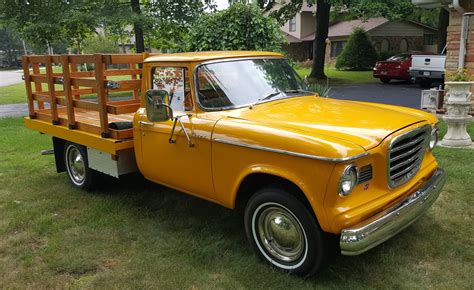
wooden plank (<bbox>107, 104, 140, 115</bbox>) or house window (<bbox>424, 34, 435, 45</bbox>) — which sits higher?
house window (<bbox>424, 34, 435, 45</bbox>)

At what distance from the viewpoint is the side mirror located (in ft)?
13.2

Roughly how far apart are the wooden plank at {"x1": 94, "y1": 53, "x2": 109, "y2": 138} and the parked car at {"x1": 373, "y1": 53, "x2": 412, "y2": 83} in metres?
18.5

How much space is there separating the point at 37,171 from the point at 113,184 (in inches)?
65.3

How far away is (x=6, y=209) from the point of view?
5.43m

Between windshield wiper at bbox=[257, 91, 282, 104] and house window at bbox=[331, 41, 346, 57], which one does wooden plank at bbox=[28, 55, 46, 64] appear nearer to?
windshield wiper at bbox=[257, 91, 282, 104]

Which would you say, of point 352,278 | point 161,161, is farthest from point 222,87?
point 352,278

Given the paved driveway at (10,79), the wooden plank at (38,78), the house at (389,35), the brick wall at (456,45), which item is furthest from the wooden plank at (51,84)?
the house at (389,35)

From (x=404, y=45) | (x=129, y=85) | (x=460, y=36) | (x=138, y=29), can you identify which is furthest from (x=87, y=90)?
(x=404, y=45)

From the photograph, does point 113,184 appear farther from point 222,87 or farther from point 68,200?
point 222,87

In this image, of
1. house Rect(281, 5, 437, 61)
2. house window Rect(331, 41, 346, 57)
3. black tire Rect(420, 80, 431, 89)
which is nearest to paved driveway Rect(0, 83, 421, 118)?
black tire Rect(420, 80, 431, 89)

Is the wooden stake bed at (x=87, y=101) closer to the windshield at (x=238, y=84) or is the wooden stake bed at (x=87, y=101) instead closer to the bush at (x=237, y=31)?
the windshield at (x=238, y=84)

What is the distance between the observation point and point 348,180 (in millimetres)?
3191

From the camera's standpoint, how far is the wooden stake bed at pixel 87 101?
5.00 meters

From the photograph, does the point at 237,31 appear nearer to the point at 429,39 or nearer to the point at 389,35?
the point at 389,35
